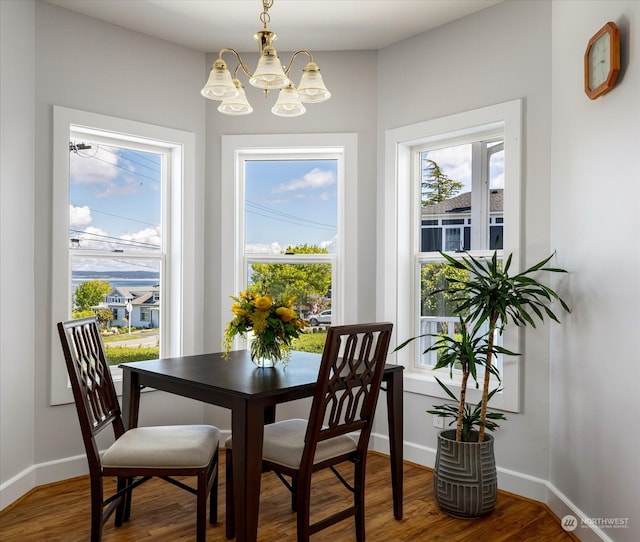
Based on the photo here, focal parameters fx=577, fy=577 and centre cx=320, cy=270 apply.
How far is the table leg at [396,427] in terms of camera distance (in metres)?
2.82

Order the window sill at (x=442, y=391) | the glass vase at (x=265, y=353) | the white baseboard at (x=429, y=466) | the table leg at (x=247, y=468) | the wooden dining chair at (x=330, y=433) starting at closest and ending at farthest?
the table leg at (x=247, y=468), the wooden dining chair at (x=330, y=433), the white baseboard at (x=429, y=466), the glass vase at (x=265, y=353), the window sill at (x=442, y=391)

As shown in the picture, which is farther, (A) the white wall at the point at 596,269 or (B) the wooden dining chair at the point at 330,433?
(B) the wooden dining chair at the point at 330,433

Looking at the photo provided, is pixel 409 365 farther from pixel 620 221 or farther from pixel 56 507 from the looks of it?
pixel 56 507

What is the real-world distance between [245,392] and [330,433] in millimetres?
426

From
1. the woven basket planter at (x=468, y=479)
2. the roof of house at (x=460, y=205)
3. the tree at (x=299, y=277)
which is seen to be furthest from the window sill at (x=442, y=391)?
the roof of house at (x=460, y=205)

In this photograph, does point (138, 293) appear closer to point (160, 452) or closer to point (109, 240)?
point (109, 240)

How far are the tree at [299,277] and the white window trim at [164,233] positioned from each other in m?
0.53

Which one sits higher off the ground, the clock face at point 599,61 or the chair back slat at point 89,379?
the clock face at point 599,61

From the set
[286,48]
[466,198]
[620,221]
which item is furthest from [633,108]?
[286,48]

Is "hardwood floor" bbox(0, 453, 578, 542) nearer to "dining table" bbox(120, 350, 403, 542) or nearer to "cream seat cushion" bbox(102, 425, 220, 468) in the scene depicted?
"dining table" bbox(120, 350, 403, 542)

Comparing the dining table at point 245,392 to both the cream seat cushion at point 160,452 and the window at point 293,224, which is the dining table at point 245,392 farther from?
the window at point 293,224

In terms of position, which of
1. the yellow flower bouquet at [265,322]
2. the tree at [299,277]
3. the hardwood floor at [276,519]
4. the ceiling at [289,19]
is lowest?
the hardwood floor at [276,519]

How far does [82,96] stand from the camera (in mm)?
3512

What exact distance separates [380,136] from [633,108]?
193cm
